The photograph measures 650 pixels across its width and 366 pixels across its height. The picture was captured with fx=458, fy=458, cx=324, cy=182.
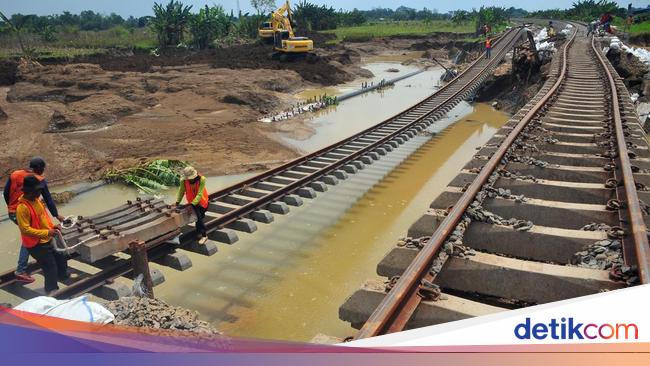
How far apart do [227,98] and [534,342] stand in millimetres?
19195

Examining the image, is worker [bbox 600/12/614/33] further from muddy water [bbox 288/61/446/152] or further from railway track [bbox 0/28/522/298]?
railway track [bbox 0/28/522/298]

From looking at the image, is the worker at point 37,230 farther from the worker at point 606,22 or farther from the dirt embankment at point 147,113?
the worker at point 606,22

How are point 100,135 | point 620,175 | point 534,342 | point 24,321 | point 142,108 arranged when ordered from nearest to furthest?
point 534,342, point 24,321, point 620,175, point 100,135, point 142,108

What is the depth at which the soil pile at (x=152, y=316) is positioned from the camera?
143 inches

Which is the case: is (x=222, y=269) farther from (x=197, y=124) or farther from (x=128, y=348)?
(x=197, y=124)

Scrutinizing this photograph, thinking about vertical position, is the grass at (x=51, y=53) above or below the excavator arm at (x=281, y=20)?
below

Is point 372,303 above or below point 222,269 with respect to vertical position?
above

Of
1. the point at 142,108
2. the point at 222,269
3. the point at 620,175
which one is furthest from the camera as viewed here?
the point at 142,108

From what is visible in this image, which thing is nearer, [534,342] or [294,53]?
[534,342]

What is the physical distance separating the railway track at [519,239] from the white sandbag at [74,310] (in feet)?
6.22

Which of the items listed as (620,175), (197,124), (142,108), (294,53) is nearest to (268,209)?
(620,175)

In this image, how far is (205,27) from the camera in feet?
153

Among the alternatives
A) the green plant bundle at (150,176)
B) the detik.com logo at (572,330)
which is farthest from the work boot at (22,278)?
the green plant bundle at (150,176)

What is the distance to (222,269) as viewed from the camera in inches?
285
